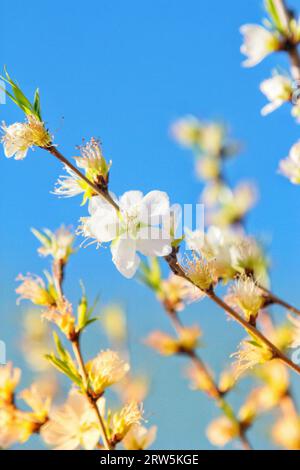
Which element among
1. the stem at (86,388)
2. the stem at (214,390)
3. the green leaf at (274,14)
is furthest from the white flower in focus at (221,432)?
the green leaf at (274,14)

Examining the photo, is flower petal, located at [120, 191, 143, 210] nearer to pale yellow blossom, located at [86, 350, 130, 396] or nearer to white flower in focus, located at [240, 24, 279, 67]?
pale yellow blossom, located at [86, 350, 130, 396]

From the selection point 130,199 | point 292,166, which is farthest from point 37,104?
point 292,166

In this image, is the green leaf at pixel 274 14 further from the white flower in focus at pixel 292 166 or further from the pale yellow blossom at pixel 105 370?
the pale yellow blossom at pixel 105 370

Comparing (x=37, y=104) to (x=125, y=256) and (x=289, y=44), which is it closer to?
(x=125, y=256)

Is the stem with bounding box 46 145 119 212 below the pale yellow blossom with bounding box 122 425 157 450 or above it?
above

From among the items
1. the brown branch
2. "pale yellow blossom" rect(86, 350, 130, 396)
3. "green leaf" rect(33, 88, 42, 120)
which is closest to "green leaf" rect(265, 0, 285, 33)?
the brown branch
